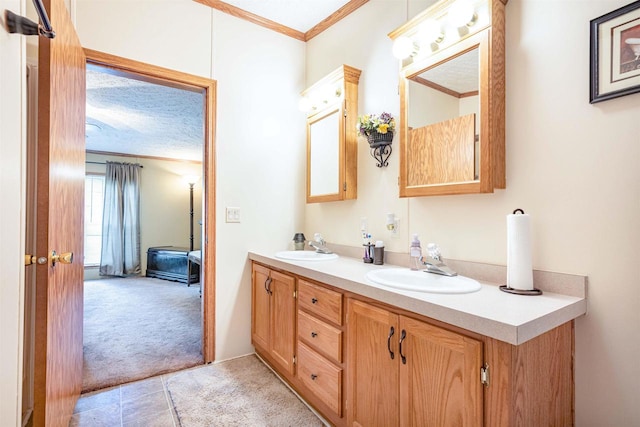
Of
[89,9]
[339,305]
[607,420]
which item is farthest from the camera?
[89,9]

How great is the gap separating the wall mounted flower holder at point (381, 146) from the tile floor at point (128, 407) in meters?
1.88

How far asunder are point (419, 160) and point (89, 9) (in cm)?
217

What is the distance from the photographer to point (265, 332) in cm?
228

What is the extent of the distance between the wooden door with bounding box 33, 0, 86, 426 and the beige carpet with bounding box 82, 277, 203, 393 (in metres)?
0.54

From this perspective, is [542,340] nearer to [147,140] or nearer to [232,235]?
→ [232,235]

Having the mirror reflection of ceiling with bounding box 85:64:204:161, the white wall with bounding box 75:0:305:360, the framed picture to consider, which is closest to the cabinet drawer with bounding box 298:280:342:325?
the white wall with bounding box 75:0:305:360

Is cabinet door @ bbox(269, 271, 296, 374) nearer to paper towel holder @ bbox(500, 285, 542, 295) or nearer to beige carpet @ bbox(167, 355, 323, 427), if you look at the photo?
beige carpet @ bbox(167, 355, 323, 427)

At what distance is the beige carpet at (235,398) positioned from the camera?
67.4 inches

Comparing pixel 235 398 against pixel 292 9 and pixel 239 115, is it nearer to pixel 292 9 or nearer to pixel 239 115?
pixel 239 115

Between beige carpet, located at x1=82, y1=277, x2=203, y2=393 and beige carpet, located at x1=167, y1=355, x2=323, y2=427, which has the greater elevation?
beige carpet, located at x1=167, y1=355, x2=323, y2=427

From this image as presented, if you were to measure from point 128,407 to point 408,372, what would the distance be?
166 centimetres

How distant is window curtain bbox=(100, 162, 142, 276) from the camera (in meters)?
5.82

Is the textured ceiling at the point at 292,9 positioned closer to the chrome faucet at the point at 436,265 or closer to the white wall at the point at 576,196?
the white wall at the point at 576,196

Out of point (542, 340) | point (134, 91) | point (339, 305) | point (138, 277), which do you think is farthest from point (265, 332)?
point (138, 277)
